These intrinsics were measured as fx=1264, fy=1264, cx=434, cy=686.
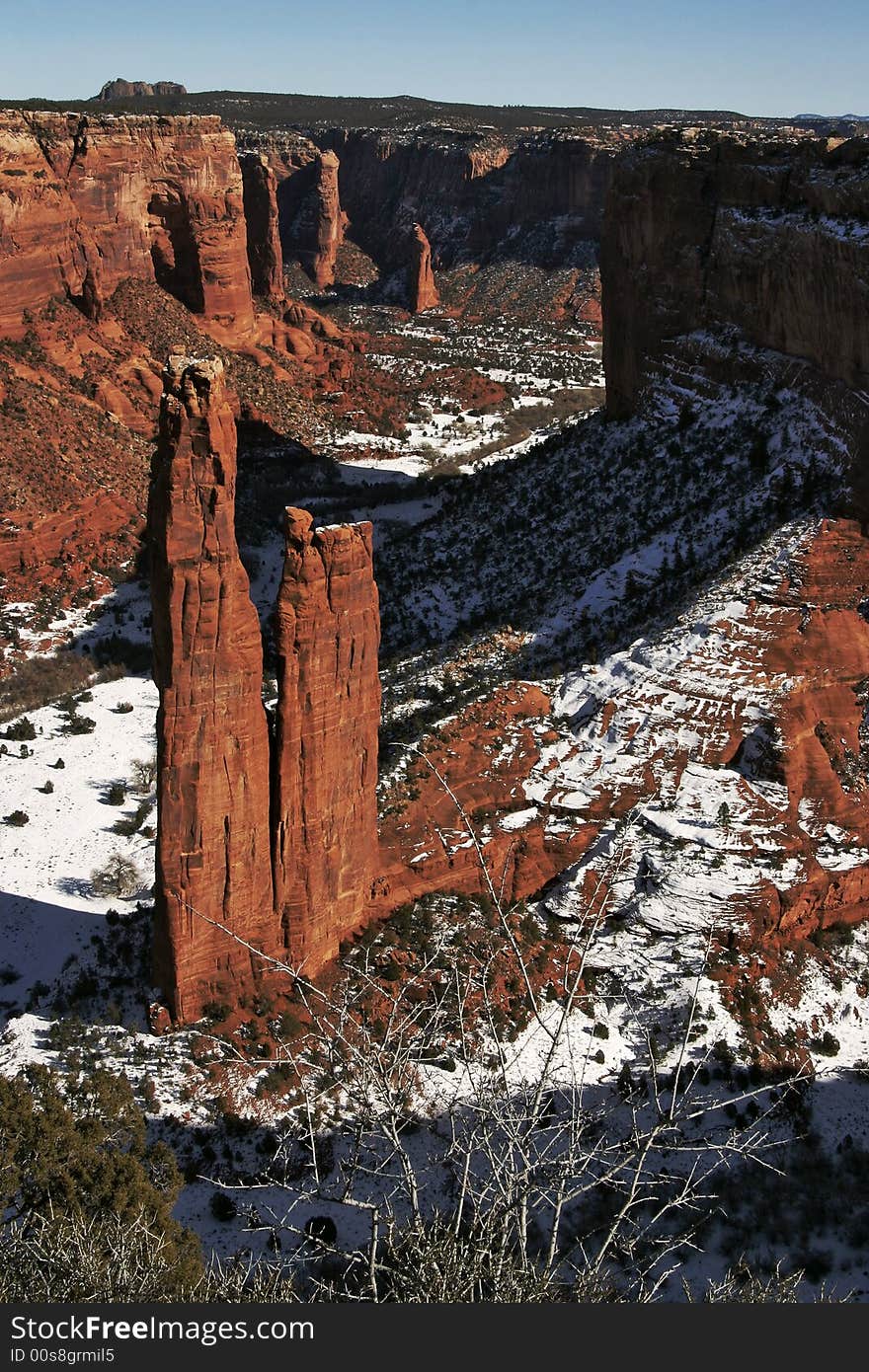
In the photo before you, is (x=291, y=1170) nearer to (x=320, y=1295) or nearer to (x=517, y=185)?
(x=320, y=1295)

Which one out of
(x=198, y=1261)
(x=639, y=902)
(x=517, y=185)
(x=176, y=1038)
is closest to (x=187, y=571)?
(x=176, y=1038)

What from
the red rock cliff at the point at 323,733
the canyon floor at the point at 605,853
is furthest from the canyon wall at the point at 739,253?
the red rock cliff at the point at 323,733

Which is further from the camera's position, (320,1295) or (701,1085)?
(701,1085)

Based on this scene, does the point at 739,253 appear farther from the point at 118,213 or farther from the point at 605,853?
the point at 118,213

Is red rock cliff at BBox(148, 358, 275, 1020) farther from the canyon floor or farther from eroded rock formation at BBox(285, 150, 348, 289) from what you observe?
eroded rock formation at BBox(285, 150, 348, 289)

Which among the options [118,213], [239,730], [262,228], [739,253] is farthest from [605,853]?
[262,228]

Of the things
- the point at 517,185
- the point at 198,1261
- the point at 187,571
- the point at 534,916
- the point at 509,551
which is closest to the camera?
the point at 198,1261
